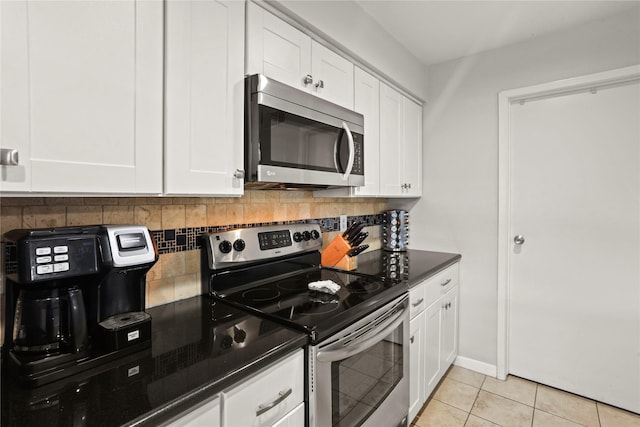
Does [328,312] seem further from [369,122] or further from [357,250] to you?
[369,122]

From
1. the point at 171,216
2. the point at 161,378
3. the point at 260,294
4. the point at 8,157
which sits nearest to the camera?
the point at 8,157

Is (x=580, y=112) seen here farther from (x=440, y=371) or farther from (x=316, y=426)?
(x=316, y=426)

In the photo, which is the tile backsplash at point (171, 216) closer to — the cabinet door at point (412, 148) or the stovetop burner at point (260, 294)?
the stovetop burner at point (260, 294)

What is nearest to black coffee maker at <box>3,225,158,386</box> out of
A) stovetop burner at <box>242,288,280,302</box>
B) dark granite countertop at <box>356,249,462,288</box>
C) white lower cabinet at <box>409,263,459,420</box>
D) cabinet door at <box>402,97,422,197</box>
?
stovetop burner at <box>242,288,280,302</box>

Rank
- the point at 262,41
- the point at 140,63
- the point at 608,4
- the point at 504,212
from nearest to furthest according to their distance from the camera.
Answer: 1. the point at 140,63
2. the point at 262,41
3. the point at 608,4
4. the point at 504,212

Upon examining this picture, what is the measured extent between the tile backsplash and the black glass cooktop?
0.72 ft

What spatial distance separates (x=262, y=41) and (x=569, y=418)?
269cm

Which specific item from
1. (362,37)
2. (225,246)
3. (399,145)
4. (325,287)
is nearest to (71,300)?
(225,246)

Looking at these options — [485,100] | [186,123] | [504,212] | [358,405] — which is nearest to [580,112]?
[485,100]

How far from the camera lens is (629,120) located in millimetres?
2035

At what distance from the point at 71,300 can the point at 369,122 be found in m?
1.71

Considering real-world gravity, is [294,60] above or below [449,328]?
above

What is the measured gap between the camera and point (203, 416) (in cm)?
82

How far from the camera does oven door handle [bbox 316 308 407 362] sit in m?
1.18
